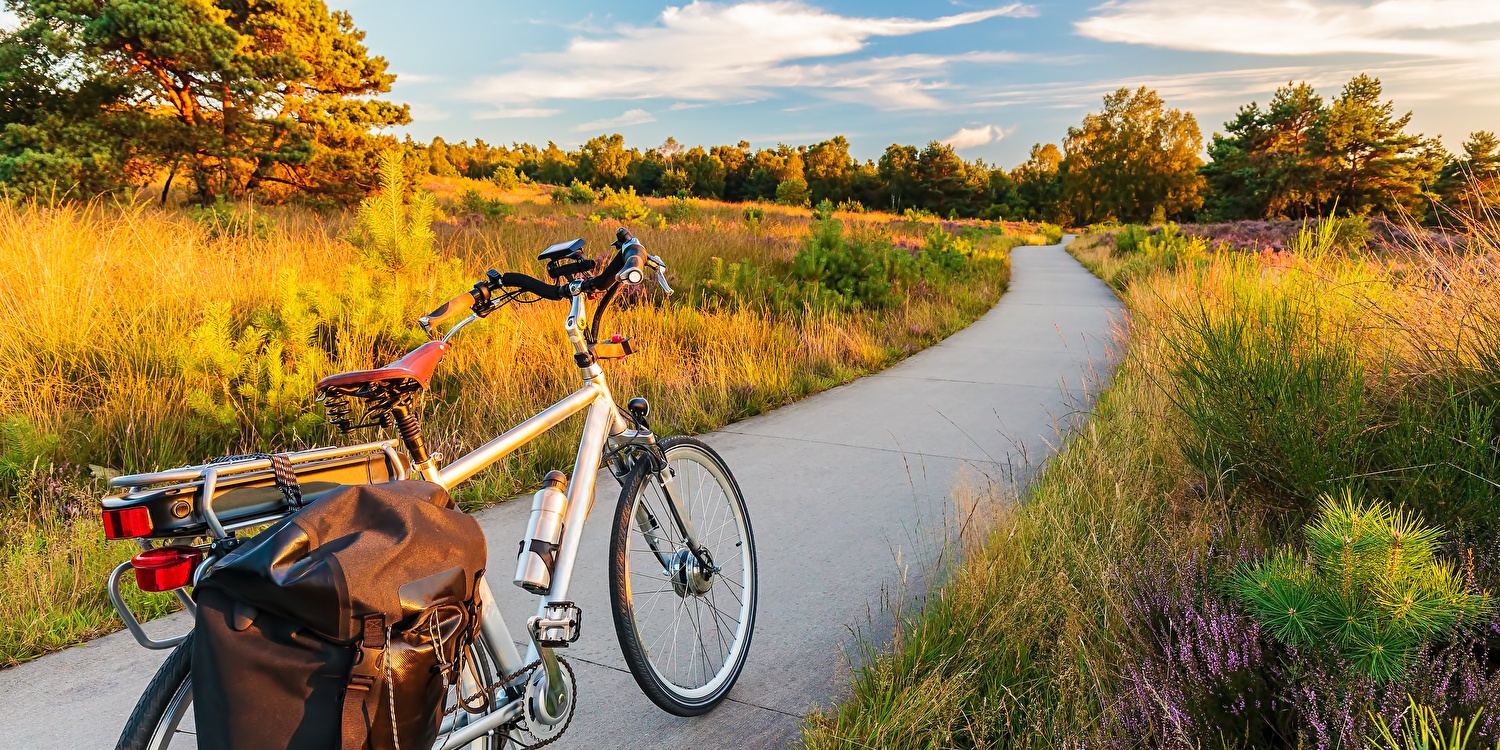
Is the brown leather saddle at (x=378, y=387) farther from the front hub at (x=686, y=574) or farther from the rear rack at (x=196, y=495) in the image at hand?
the front hub at (x=686, y=574)

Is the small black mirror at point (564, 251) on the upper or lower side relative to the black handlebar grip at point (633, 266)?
upper

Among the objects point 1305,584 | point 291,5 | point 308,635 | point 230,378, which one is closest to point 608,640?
point 308,635

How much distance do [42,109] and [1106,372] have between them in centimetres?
2116

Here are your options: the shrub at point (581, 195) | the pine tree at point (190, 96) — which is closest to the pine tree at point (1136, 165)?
the shrub at point (581, 195)

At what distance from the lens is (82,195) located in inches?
659

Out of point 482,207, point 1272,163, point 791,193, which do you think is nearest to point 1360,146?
point 1272,163

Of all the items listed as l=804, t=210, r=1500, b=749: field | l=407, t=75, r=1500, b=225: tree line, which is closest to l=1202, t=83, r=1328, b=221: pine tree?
l=407, t=75, r=1500, b=225: tree line

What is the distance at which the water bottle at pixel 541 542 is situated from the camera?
6.52 ft

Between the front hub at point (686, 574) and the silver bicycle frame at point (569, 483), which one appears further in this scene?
the front hub at point (686, 574)

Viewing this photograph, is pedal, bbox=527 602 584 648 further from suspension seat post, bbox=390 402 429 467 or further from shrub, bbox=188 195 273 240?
shrub, bbox=188 195 273 240

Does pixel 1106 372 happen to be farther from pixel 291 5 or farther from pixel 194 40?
pixel 291 5

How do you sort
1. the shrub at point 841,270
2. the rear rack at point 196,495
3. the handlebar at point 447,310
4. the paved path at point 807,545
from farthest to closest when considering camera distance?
the shrub at point 841,270, the paved path at point 807,545, the handlebar at point 447,310, the rear rack at point 196,495

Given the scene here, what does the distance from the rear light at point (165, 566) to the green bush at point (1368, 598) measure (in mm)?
2620

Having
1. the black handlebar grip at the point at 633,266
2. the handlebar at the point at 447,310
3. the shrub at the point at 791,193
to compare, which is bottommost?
the handlebar at the point at 447,310
